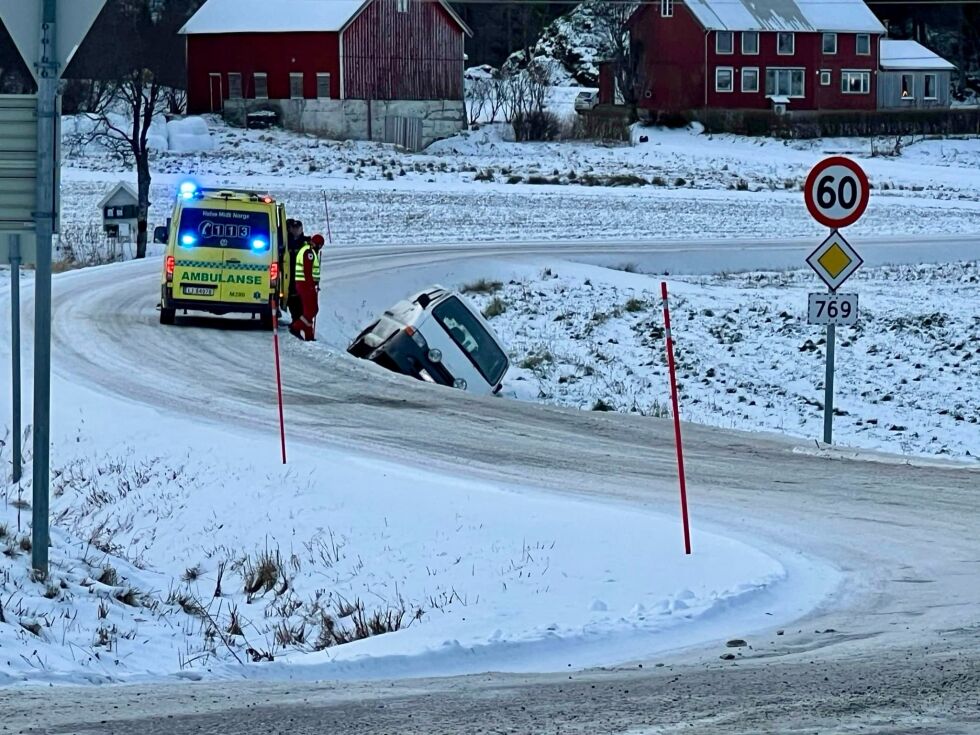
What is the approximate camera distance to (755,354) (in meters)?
24.8

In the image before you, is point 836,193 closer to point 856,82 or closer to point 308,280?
point 308,280

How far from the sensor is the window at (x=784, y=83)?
83.6 m

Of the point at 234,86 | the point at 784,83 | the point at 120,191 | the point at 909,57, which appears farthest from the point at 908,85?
the point at 120,191

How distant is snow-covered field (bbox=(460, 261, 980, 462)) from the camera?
20.4 m

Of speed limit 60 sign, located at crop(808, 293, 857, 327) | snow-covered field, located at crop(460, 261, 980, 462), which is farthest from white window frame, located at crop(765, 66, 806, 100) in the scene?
speed limit 60 sign, located at crop(808, 293, 857, 327)

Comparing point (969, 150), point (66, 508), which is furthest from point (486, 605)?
point (969, 150)

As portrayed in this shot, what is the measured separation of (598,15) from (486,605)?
9114 cm

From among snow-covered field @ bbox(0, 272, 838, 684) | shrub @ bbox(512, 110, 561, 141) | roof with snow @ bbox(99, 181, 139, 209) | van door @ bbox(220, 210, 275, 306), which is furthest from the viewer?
shrub @ bbox(512, 110, 561, 141)

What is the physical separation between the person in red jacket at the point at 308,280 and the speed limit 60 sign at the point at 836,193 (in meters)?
9.59

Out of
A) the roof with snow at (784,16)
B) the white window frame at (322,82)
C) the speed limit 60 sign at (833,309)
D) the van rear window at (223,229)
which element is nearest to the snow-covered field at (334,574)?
the speed limit 60 sign at (833,309)

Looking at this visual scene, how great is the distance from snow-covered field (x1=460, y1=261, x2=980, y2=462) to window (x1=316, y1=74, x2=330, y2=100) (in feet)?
135

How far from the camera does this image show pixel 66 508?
14.4 metres

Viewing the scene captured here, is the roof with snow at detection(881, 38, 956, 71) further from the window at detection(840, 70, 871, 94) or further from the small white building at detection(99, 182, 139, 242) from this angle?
the small white building at detection(99, 182, 139, 242)

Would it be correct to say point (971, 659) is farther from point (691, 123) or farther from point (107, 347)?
point (691, 123)
